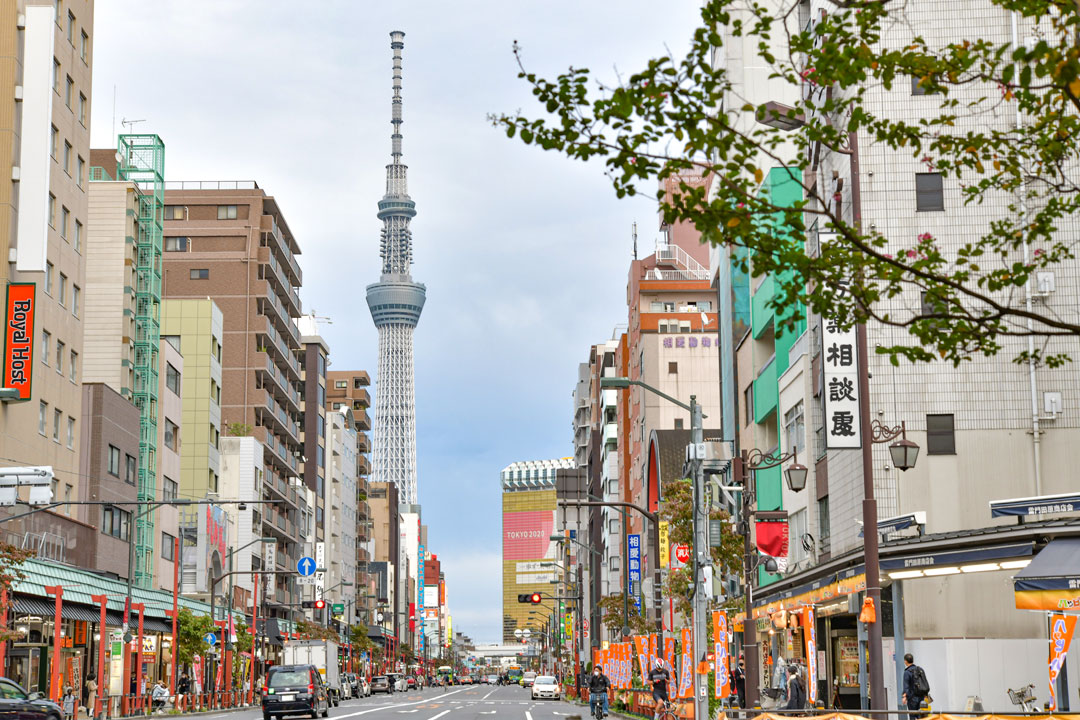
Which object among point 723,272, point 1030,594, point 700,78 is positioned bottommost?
point 1030,594

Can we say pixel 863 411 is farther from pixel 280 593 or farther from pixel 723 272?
pixel 280 593

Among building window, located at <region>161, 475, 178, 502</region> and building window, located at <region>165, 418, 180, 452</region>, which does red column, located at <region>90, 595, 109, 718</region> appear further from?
building window, located at <region>165, 418, 180, 452</region>

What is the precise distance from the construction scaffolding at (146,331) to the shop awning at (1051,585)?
191ft

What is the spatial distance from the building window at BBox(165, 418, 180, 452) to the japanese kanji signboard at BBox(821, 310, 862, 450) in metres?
56.4

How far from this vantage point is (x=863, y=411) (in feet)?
84.7

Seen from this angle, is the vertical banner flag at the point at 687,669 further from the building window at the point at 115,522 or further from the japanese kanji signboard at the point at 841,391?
the building window at the point at 115,522

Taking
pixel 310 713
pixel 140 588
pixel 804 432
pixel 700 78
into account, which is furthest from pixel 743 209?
pixel 140 588

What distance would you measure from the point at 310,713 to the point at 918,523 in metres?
23.9

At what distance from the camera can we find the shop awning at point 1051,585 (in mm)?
26328

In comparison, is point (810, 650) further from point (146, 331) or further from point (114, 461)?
point (146, 331)

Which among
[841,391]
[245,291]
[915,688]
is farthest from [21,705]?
[245,291]

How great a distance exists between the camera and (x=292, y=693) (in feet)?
162

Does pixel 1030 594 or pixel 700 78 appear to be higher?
pixel 700 78

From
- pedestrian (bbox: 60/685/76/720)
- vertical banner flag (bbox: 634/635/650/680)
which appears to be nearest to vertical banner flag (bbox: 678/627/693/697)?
vertical banner flag (bbox: 634/635/650/680)
